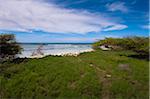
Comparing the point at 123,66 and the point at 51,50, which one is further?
the point at 51,50

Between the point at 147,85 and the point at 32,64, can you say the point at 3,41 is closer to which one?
the point at 32,64

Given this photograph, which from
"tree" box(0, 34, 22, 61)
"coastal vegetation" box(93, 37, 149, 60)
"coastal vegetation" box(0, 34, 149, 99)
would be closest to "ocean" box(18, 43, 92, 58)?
"tree" box(0, 34, 22, 61)

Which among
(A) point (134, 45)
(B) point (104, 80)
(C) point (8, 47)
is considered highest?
(C) point (8, 47)

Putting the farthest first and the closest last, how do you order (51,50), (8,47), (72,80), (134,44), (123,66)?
(51,50)
(134,44)
(8,47)
(123,66)
(72,80)

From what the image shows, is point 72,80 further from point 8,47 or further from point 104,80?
point 8,47

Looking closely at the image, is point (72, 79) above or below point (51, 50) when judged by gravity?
below

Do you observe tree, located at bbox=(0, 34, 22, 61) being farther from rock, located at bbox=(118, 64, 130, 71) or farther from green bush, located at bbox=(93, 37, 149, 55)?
green bush, located at bbox=(93, 37, 149, 55)

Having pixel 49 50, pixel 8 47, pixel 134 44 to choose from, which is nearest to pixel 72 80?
pixel 8 47

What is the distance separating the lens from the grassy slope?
1157 cm

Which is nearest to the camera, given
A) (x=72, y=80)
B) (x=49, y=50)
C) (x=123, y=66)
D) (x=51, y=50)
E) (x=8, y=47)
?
(x=72, y=80)

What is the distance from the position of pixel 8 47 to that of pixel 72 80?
5.78 m

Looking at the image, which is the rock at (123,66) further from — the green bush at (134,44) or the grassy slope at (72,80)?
the green bush at (134,44)

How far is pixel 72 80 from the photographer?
1274 centimetres

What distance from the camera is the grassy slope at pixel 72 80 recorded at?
11.6 metres
